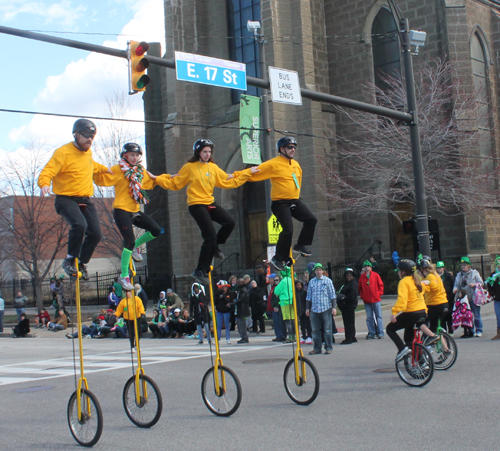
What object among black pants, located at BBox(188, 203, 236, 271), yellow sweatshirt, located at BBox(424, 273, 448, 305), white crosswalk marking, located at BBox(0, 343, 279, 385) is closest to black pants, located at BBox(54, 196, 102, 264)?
black pants, located at BBox(188, 203, 236, 271)

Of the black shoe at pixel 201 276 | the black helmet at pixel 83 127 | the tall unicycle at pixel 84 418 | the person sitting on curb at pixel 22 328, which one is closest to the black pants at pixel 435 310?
the black shoe at pixel 201 276

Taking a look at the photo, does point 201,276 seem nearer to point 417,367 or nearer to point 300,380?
point 300,380

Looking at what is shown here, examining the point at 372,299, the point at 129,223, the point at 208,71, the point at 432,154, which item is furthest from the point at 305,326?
the point at 432,154

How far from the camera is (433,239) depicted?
56.4ft

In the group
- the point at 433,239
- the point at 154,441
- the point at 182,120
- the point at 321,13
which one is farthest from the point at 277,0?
the point at 154,441

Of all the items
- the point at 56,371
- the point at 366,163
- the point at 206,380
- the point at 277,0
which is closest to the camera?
the point at 206,380

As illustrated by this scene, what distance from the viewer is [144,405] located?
8.24m

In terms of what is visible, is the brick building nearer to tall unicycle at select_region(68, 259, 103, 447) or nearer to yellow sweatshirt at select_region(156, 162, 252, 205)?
yellow sweatshirt at select_region(156, 162, 252, 205)

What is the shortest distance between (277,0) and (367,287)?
1568 centimetres

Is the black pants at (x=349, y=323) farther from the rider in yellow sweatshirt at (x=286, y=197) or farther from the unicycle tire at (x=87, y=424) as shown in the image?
the unicycle tire at (x=87, y=424)

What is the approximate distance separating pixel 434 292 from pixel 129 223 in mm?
6243

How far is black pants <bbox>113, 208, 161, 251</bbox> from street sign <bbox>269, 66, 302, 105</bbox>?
6.37 m

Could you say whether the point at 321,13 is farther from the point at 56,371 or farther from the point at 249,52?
the point at 56,371

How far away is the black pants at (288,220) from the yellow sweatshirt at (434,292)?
12.7 ft
